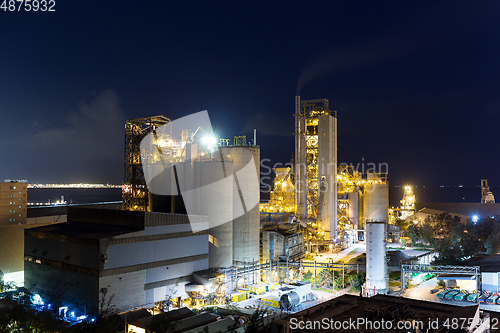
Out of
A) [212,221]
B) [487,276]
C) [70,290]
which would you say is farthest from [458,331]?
[70,290]

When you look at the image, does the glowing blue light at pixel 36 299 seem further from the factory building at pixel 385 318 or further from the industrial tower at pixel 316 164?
the industrial tower at pixel 316 164

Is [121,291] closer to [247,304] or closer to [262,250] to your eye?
[247,304]

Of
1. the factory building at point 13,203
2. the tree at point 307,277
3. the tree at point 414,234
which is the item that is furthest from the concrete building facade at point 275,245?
the factory building at point 13,203

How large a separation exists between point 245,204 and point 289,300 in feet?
37.6

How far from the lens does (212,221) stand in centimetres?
3509

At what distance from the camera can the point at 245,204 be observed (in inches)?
1492

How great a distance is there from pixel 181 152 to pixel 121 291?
25.5m

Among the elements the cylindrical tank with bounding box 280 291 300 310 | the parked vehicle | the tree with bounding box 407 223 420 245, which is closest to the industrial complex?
the cylindrical tank with bounding box 280 291 300 310

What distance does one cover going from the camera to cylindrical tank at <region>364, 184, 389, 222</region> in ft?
212

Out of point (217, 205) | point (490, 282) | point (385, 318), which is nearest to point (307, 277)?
point (217, 205)

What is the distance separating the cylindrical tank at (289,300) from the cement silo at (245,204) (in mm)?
7937

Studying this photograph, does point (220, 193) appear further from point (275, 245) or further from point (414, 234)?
point (414, 234)

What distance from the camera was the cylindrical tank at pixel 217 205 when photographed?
34938 mm

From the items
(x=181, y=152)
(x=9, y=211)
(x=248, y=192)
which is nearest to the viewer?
(x=248, y=192)
